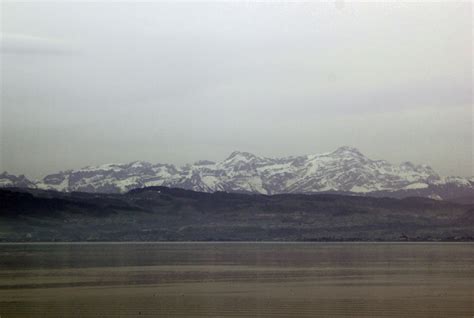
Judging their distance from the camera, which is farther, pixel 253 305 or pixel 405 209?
pixel 405 209

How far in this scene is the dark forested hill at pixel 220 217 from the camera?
91438 millimetres

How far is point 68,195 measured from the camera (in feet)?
336

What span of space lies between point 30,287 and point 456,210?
7369 cm

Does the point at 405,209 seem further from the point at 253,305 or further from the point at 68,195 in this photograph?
the point at 253,305

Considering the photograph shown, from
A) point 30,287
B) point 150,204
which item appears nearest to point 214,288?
point 30,287

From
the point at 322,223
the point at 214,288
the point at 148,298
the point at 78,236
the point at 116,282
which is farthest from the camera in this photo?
the point at 322,223

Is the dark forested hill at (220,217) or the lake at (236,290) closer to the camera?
the lake at (236,290)

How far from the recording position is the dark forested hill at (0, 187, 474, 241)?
300 feet

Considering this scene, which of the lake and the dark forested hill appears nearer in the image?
the lake

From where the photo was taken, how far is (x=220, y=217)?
103 meters

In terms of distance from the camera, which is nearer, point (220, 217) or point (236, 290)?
point (236, 290)

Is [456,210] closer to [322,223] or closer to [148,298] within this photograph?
[322,223]

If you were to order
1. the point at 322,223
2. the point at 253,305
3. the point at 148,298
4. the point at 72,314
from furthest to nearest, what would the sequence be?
the point at 322,223
the point at 148,298
the point at 253,305
the point at 72,314

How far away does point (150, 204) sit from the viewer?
4235 inches
